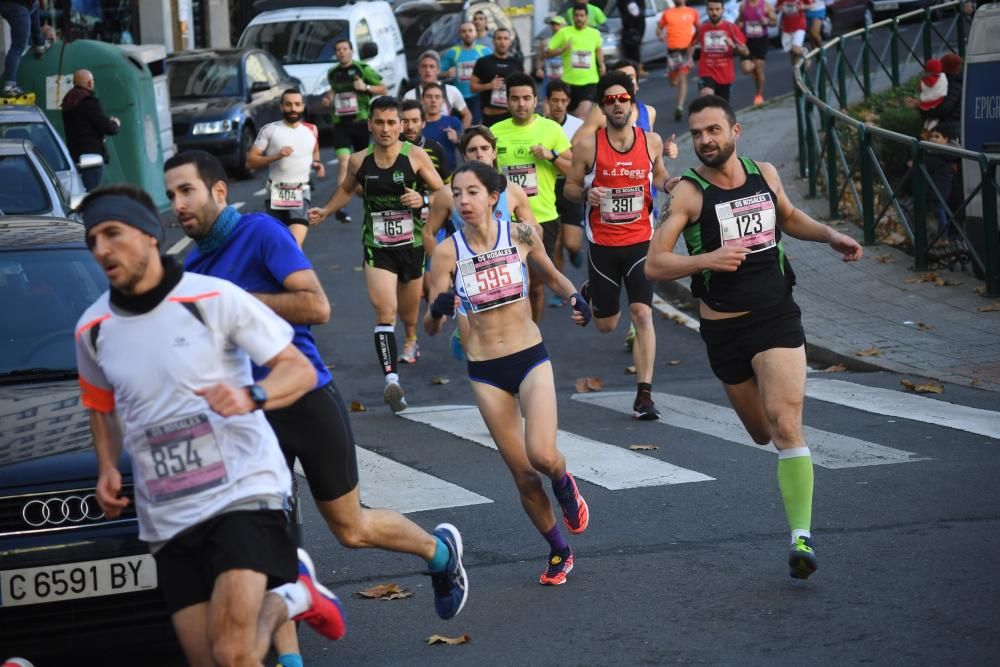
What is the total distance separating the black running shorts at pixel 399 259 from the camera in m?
12.1

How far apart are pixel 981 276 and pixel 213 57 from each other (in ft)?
47.4

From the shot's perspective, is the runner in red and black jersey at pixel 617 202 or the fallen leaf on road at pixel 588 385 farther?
the fallen leaf on road at pixel 588 385

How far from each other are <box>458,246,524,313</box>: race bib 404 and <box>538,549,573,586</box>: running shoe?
3.97ft

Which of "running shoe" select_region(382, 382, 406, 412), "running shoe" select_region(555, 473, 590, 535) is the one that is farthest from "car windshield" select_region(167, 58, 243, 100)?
"running shoe" select_region(555, 473, 590, 535)

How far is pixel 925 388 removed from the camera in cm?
1141

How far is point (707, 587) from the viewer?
22.6 feet

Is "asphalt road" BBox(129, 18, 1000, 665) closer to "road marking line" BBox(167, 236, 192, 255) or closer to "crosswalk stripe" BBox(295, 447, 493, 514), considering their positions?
"crosswalk stripe" BBox(295, 447, 493, 514)

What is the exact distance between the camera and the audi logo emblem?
19.3 feet

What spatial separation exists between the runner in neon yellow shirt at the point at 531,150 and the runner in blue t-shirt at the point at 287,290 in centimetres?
709

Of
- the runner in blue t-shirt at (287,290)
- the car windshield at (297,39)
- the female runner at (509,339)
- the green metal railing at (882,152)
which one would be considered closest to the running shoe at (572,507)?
the female runner at (509,339)

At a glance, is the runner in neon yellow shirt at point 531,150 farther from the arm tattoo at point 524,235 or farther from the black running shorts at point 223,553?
the black running shorts at point 223,553

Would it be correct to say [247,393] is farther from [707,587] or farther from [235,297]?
[707,587]

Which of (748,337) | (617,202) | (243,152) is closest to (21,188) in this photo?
(617,202)

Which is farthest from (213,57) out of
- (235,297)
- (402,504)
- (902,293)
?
(235,297)
